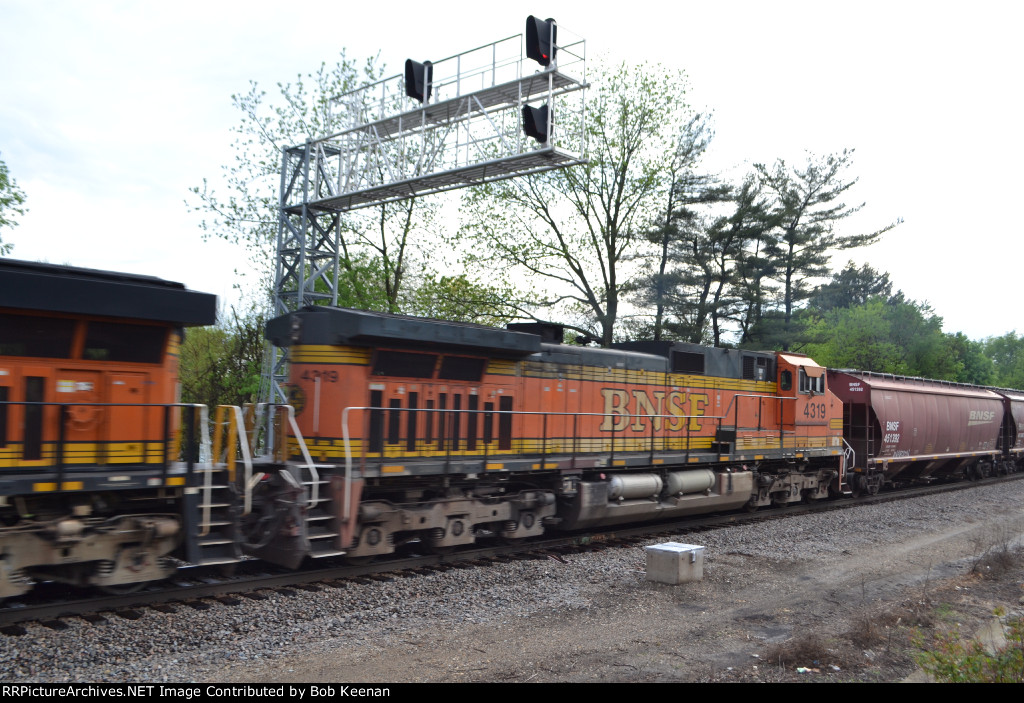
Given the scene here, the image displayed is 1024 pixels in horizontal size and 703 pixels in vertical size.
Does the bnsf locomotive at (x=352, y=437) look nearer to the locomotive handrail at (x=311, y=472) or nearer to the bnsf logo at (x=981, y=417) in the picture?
the locomotive handrail at (x=311, y=472)

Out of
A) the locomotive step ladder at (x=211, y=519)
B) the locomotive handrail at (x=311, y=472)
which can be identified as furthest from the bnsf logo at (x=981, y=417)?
the locomotive step ladder at (x=211, y=519)

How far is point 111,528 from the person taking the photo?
24.1 ft

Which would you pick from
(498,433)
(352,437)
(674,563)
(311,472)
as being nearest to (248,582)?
(311,472)

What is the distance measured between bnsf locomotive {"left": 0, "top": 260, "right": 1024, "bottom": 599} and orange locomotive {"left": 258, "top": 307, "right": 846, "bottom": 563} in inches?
1.3

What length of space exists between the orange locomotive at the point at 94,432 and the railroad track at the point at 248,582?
0.24 meters

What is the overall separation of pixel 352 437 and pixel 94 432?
2.92 metres

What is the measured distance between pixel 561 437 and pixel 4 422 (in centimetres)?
765

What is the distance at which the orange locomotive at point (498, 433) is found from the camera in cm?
946

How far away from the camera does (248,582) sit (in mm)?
8352

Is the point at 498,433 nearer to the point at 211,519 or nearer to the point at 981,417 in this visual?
the point at 211,519

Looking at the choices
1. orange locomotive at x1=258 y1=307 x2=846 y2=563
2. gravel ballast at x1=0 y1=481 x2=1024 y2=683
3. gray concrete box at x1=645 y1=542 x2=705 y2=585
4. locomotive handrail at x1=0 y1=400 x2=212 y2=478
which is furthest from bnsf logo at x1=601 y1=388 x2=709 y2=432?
locomotive handrail at x1=0 y1=400 x2=212 y2=478

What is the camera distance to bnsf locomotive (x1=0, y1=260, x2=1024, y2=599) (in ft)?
23.8

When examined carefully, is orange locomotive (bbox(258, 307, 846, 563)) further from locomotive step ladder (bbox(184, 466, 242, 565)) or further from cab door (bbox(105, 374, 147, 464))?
cab door (bbox(105, 374, 147, 464))
